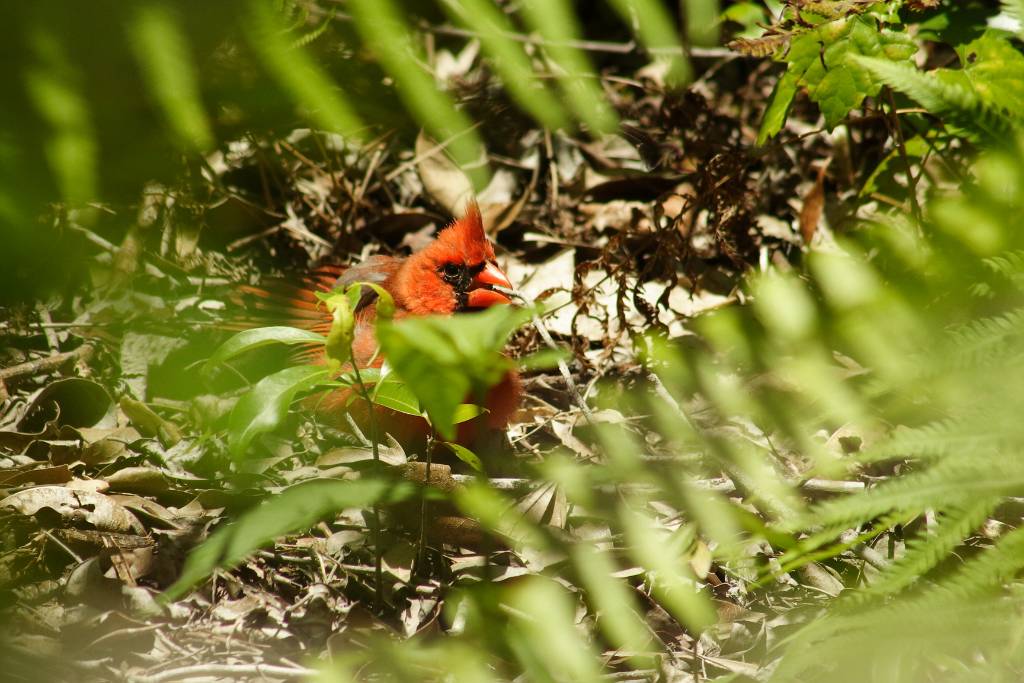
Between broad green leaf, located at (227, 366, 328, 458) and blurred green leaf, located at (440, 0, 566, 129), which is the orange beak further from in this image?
broad green leaf, located at (227, 366, 328, 458)

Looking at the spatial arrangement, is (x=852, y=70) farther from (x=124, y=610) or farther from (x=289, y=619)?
(x=124, y=610)

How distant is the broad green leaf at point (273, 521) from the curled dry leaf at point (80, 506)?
0.79m

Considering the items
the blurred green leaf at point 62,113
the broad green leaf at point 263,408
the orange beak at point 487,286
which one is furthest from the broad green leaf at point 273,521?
the orange beak at point 487,286

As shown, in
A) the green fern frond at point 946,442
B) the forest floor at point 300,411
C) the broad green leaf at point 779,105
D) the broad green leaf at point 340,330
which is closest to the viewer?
the green fern frond at point 946,442

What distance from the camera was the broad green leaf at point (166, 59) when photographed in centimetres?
155

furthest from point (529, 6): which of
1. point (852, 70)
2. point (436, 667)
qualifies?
point (436, 667)

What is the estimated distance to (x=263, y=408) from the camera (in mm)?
1711

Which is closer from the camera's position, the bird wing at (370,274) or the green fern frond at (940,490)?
the green fern frond at (940,490)

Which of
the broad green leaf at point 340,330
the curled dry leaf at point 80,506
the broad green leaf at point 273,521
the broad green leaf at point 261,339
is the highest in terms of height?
the broad green leaf at point 340,330

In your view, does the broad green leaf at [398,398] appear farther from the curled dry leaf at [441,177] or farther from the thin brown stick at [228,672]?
the curled dry leaf at [441,177]

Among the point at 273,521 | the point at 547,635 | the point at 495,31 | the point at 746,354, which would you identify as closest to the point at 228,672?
the point at 273,521

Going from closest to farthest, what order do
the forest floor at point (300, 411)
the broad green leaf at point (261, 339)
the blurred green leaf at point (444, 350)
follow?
the blurred green leaf at point (444, 350)
the broad green leaf at point (261, 339)
the forest floor at point (300, 411)

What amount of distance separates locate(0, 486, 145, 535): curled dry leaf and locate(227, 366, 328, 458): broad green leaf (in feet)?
2.79

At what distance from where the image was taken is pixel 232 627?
7.02 ft
